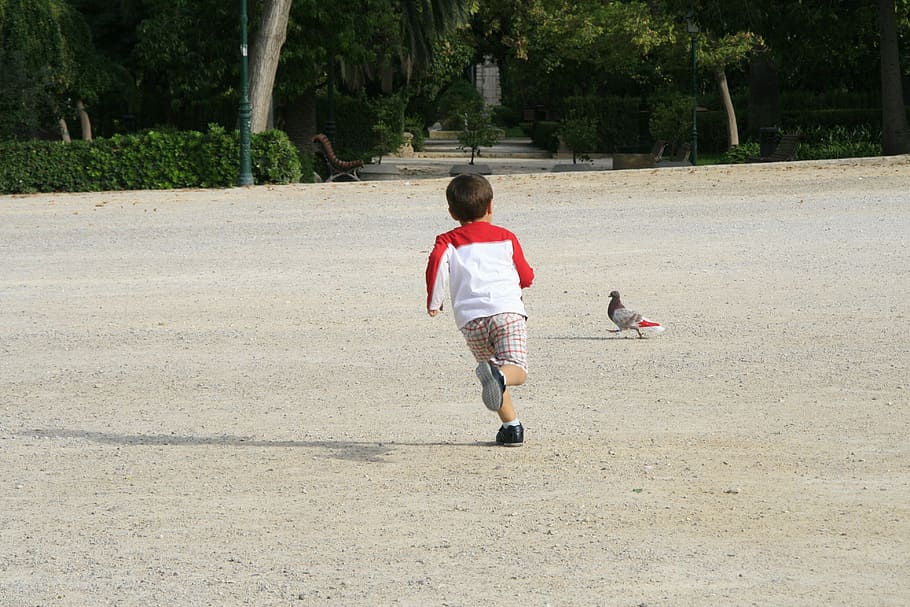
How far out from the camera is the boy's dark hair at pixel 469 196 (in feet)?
20.8

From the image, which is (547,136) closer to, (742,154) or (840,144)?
(742,154)

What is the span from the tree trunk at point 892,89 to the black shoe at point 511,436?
24.2 meters

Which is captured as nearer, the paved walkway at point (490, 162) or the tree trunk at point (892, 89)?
the tree trunk at point (892, 89)

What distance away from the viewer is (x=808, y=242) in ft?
49.7

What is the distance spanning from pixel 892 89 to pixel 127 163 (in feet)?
53.7

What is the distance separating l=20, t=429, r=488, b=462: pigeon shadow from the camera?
21.3ft

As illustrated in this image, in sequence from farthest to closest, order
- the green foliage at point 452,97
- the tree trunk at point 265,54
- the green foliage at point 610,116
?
the green foliage at point 452,97 → the green foliage at point 610,116 → the tree trunk at point 265,54

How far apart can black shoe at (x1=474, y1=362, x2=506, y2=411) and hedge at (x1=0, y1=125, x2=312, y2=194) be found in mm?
18173

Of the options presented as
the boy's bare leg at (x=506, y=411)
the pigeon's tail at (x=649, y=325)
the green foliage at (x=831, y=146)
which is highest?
the green foliage at (x=831, y=146)

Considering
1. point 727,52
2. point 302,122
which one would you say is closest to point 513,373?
point 302,122

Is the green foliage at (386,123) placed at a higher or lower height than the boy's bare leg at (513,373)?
higher

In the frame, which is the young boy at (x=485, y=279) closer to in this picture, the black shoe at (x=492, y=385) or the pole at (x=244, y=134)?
the black shoe at (x=492, y=385)

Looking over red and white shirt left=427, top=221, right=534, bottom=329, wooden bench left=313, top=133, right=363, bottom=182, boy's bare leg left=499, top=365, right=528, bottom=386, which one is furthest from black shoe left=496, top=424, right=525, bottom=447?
wooden bench left=313, top=133, right=363, bottom=182

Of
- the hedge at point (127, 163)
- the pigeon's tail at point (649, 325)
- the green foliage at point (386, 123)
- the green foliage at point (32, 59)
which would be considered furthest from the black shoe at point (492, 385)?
the green foliage at point (386, 123)
